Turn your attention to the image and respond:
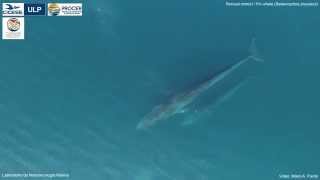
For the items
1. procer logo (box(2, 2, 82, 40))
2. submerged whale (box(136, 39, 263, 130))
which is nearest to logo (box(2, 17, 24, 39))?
procer logo (box(2, 2, 82, 40))

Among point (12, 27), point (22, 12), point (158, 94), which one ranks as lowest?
point (158, 94)

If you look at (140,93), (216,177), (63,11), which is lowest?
(216,177)

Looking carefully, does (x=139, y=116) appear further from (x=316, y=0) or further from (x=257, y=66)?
(x=316, y=0)

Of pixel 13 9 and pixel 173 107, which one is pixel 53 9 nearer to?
pixel 13 9

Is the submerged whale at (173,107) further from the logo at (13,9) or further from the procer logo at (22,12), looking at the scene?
the logo at (13,9)

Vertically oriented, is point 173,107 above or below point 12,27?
below

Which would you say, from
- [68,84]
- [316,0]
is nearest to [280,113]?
[316,0]

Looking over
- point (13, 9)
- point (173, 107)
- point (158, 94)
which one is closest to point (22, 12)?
point (13, 9)
